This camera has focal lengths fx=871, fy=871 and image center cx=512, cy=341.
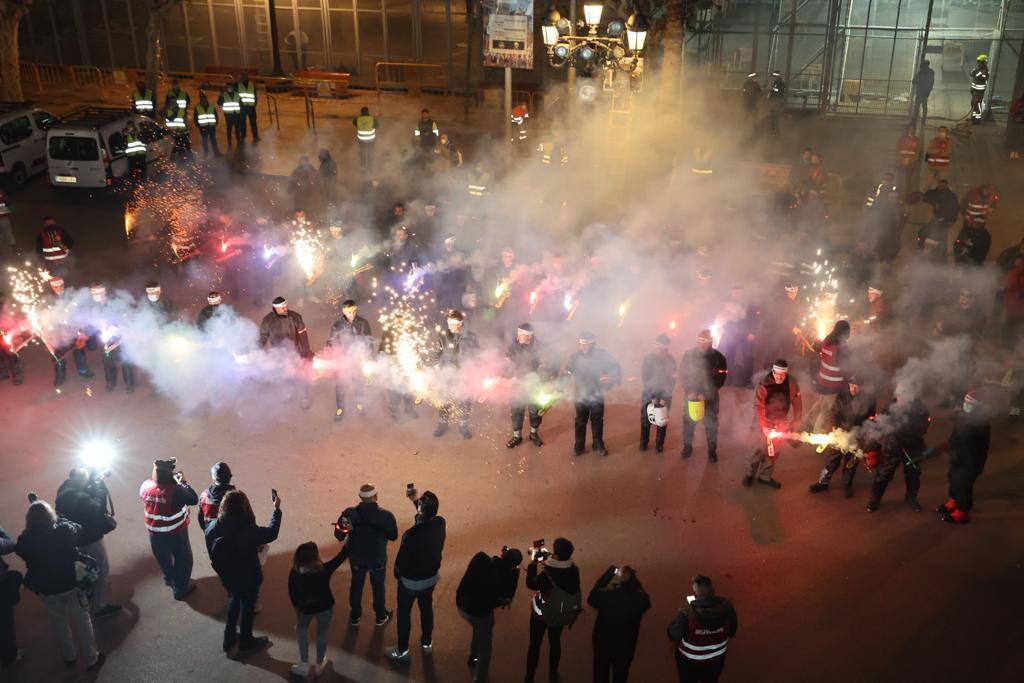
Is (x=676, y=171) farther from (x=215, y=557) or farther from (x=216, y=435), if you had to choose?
(x=215, y=557)

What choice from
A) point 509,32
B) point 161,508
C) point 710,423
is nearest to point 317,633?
point 161,508

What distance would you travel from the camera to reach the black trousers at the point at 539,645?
653cm

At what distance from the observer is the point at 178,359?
11.9 meters

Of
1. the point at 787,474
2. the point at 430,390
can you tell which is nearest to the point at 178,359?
the point at 430,390

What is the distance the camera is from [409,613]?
6.84 metres

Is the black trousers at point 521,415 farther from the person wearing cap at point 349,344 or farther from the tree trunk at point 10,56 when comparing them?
the tree trunk at point 10,56

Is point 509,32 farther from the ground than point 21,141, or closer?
farther from the ground

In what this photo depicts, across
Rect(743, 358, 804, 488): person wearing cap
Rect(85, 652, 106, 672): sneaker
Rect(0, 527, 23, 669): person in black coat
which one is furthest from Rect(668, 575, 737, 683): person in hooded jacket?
Rect(0, 527, 23, 669): person in black coat

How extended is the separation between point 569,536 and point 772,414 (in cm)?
261

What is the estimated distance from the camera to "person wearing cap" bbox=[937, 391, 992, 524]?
847 cm

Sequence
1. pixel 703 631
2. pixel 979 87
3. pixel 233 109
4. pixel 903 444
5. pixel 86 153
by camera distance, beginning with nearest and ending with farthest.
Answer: pixel 703 631, pixel 903 444, pixel 86 153, pixel 233 109, pixel 979 87

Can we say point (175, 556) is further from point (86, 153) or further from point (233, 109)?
point (233, 109)

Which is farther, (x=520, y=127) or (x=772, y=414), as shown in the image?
(x=520, y=127)

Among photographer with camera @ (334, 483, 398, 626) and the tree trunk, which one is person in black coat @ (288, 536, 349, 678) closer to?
photographer with camera @ (334, 483, 398, 626)
